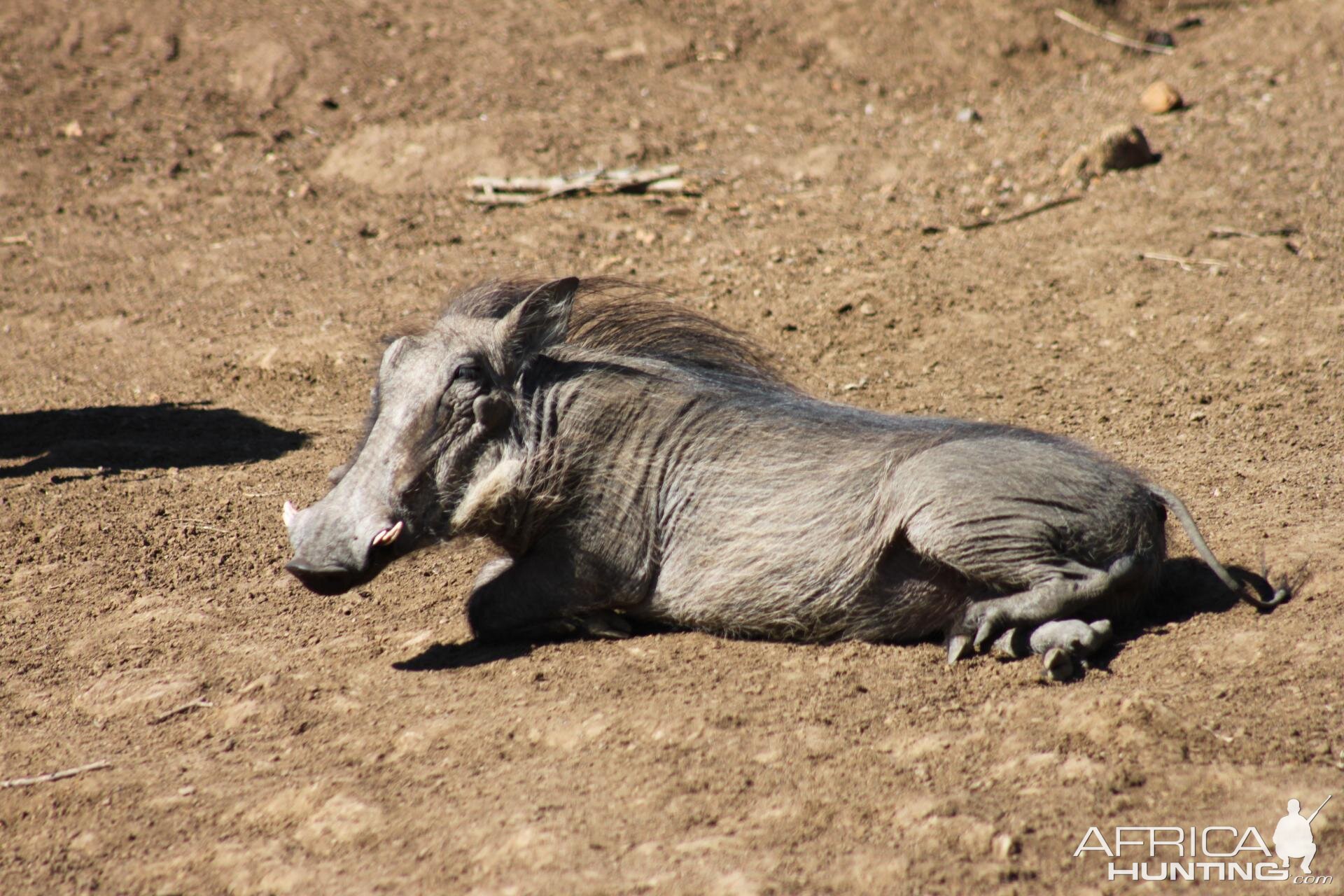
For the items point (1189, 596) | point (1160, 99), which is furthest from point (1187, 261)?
point (1189, 596)

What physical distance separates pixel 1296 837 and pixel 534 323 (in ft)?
7.76

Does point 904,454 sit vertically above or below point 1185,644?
above

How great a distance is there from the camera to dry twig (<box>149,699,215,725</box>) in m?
3.33

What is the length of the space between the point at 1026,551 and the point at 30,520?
3.42 metres

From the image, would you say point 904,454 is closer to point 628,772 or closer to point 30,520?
point 628,772

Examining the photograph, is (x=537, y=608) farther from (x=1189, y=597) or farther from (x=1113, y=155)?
(x=1113, y=155)

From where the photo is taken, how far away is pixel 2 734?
10.8 feet

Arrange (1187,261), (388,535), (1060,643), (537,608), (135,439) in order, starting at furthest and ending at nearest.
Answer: (1187,261) → (135,439) → (537,608) → (388,535) → (1060,643)

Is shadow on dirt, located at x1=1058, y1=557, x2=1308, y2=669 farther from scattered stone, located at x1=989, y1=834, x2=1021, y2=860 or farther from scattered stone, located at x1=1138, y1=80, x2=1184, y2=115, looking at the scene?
scattered stone, located at x1=1138, y1=80, x2=1184, y2=115

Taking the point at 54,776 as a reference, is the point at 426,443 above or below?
above

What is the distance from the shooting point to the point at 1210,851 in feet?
7.95

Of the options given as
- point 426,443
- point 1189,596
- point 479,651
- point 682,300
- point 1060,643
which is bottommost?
point 479,651

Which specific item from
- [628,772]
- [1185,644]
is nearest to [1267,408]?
[1185,644]

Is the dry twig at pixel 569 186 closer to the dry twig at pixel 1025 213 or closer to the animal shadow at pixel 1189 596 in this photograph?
the dry twig at pixel 1025 213
